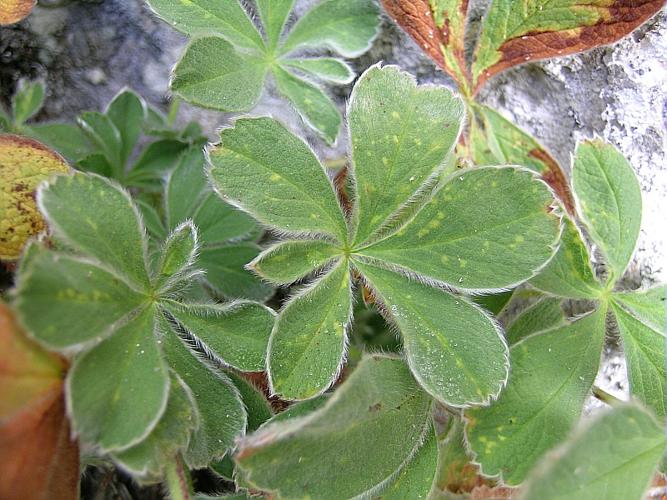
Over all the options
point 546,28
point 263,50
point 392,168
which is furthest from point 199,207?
point 546,28

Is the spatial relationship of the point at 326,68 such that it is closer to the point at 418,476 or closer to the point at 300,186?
the point at 300,186

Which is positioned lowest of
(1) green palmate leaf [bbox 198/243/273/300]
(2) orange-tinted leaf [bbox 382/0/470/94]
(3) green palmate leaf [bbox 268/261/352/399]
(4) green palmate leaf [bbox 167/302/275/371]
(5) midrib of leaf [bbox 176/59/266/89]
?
(1) green palmate leaf [bbox 198/243/273/300]

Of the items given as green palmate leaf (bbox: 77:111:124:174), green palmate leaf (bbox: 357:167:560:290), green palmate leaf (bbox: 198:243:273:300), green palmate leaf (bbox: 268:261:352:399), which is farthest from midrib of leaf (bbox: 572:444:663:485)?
green palmate leaf (bbox: 77:111:124:174)

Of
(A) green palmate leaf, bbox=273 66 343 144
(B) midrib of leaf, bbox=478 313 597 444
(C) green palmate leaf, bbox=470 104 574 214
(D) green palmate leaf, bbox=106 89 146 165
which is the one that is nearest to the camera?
(B) midrib of leaf, bbox=478 313 597 444

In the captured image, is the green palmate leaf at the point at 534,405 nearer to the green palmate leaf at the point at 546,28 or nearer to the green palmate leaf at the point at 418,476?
the green palmate leaf at the point at 418,476

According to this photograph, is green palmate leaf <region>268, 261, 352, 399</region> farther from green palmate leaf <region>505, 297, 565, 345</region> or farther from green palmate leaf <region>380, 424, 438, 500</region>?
green palmate leaf <region>505, 297, 565, 345</region>

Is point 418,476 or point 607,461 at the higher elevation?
point 607,461
